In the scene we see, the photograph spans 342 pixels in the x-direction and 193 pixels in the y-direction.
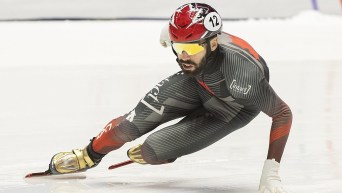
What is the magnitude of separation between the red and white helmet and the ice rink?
73 centimetres

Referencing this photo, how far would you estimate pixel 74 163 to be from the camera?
4547 mm

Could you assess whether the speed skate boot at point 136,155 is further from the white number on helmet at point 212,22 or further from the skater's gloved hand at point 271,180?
the white number on helmet at point 212,22

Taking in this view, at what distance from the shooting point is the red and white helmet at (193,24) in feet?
12.8

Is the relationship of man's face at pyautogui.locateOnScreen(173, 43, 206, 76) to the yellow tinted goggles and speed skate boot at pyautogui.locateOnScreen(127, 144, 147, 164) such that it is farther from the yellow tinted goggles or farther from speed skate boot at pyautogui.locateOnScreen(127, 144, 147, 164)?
speed skate boot at pyautogui.locateOnScreen(127, 144, 147, 164)

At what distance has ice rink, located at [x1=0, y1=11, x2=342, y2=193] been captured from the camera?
4.45m

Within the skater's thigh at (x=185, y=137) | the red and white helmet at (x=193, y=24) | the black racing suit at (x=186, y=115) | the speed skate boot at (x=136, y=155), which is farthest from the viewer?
the speed skate boot at (x=136, y=155)

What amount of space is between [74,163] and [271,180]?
3.60 ft

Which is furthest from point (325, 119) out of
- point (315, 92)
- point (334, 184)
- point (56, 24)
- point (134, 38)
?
point (56, 24)

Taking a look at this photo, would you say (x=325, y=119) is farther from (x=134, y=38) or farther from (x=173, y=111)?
(x=134, y=38)

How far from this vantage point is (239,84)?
4.01 m

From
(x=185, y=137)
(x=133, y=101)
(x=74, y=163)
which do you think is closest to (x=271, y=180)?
(x=185, y=137)

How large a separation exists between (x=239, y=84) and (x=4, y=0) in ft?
25.2

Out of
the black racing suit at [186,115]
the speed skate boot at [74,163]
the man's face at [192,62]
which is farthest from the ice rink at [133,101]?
the man's face at [192,62]

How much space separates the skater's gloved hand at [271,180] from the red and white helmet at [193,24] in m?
0.62
